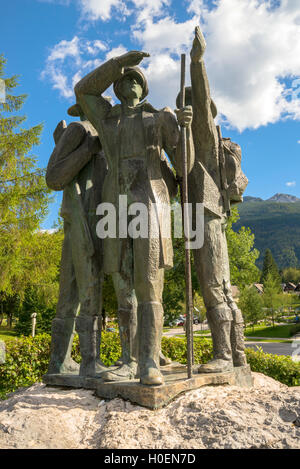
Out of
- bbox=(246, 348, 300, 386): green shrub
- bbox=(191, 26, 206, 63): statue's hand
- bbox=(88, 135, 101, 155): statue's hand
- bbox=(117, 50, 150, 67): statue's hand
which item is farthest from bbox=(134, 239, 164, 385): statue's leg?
bbox=(246, 348, 300, 386): green shrub

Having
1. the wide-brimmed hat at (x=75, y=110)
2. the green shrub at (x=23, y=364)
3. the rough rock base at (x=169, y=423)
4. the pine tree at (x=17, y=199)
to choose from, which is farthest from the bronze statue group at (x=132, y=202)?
the pine tree at (x=17, y=199)

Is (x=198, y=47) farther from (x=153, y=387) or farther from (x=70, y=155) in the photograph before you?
(x=153, y=387)

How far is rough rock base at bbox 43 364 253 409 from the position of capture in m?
3.35

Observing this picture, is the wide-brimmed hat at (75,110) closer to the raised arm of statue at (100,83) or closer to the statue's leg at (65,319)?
the raised arm of statue at (100,83)

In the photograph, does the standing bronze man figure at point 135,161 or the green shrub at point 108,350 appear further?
the green shrub at point 108,350

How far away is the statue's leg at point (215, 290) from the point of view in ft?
14.1

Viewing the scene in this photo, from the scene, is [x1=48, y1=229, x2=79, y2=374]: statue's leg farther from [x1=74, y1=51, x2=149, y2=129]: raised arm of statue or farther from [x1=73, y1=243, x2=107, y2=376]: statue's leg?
[x1=74, y1=51, x2=149, y2=129]: raised arm of statue

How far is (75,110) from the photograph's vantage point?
199 inches

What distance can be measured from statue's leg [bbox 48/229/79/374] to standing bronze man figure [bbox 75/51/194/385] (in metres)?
0.70

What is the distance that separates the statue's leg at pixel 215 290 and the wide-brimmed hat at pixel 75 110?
6.75ft

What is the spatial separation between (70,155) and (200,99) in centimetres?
156

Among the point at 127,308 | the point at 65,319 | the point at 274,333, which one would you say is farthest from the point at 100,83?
the point at 274,333

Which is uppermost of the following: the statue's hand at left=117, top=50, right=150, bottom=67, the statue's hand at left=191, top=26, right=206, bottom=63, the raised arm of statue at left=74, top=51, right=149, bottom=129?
the statue's hand at left=191, top=26, right=206, bottom=63

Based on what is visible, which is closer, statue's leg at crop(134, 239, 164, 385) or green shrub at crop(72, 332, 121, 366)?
statue's leg at crop(134, 239, 164, 385)
